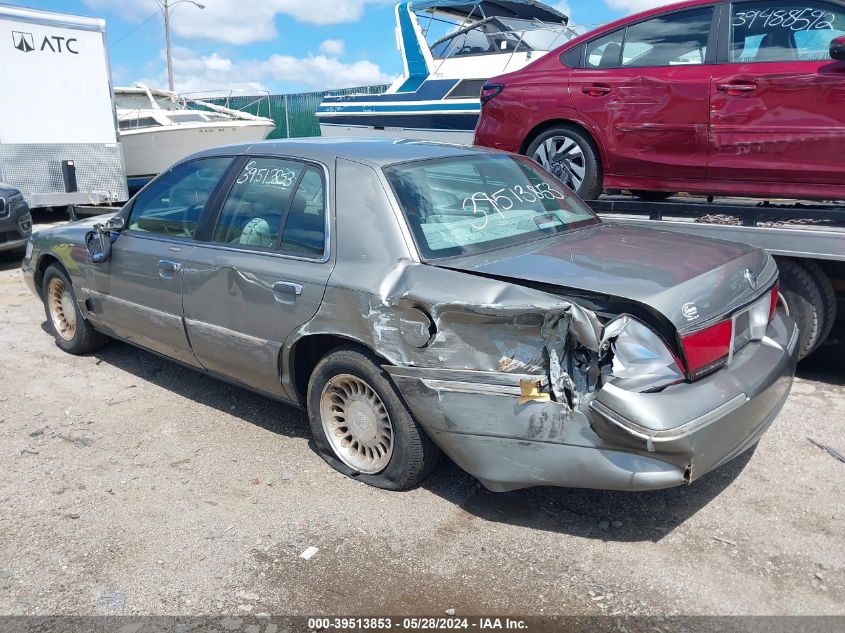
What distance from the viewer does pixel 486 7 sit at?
10.2m

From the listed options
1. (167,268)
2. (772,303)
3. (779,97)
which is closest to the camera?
(772,303)

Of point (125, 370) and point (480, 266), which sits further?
point (125, 370)

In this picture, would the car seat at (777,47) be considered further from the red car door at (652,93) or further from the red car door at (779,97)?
the red car door at (652,93)

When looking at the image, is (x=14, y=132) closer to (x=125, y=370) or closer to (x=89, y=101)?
(x=89, y=101)

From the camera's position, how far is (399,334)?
3.17 meters

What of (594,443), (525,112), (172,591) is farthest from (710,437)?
(525,112)

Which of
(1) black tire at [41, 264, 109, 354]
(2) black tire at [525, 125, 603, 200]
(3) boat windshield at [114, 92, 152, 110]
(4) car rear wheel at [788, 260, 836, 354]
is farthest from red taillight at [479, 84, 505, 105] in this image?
(3) boat windshield at [114, 92, 152, 110]

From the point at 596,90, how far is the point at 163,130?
12.3 metres

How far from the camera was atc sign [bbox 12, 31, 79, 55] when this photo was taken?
11195mm

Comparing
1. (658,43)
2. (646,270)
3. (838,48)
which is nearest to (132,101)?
(658,43)

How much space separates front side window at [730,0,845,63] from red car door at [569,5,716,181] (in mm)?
184

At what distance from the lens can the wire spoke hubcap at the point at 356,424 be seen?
3.46 m

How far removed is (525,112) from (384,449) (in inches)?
134

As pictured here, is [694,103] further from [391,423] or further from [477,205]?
[391,423]
